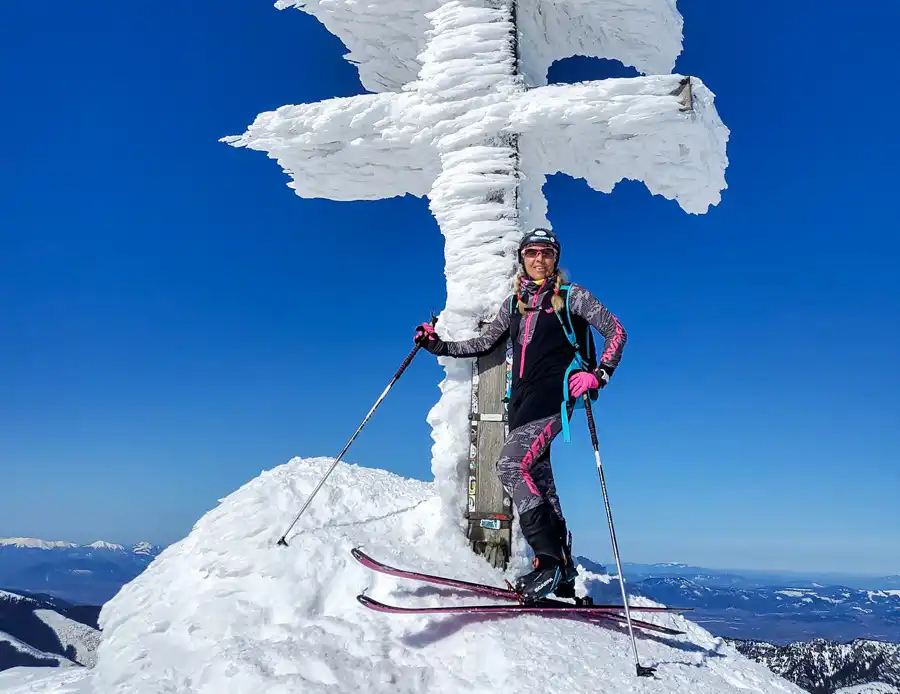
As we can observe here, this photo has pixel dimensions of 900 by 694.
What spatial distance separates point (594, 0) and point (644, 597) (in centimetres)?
692

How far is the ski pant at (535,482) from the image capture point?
15.0 ft

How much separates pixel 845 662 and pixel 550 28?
1146 centimetres

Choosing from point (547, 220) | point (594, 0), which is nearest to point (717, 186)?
point (547, 220)

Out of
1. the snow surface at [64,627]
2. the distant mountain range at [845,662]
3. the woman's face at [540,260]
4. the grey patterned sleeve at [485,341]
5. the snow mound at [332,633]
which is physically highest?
the woman's face at [540,260]

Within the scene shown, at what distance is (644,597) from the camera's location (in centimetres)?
629

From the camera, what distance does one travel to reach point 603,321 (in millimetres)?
4977

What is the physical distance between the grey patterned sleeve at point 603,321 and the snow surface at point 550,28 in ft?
10.2

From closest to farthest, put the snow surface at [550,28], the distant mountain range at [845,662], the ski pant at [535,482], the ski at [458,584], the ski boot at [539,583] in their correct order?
the ski boot at [539,583] → the ski at [458,584] → the ski pant at [535,482] → the snow surface at [550,28] → the distant mountain range at [845,662]

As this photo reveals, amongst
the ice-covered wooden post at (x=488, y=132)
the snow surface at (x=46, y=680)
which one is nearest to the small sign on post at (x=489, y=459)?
the ice-covered wooden post at (x=488, y=132)

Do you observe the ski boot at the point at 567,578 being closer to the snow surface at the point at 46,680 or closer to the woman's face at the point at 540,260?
the woman's face at the point at 540,260

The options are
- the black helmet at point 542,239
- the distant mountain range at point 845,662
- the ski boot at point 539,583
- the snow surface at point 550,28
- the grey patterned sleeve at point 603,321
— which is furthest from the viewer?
the distant mountain range at point 845,662

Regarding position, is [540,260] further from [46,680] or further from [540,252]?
[46,680]

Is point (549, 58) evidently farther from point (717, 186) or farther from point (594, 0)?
point (717, 186)

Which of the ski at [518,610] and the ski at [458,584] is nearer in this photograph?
the ski at [518,610]
